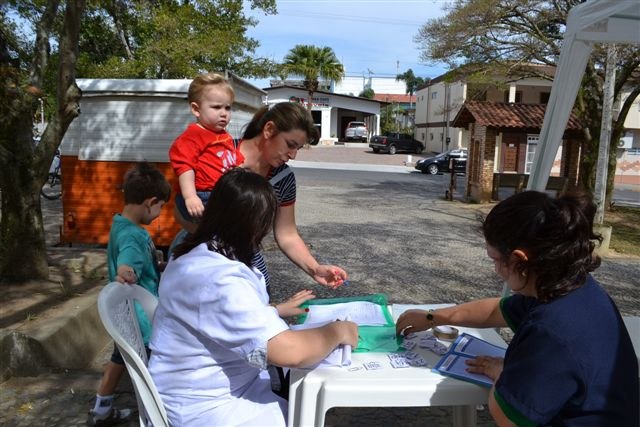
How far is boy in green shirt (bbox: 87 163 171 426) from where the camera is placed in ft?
8.77

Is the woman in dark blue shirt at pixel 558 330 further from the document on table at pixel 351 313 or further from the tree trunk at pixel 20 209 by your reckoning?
the tree trunk at pixel 20 209

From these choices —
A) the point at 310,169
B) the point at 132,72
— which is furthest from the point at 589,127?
the point at 310,169

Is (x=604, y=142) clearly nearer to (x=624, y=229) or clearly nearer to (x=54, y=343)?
(x=624, y=229)

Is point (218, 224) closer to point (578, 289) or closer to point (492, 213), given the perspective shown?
point (492, 213)

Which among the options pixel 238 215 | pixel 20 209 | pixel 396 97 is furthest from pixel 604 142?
pixel 396 97

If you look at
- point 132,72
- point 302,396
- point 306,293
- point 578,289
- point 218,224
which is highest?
point 132,72

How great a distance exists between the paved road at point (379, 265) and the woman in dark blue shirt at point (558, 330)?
179 centimetres

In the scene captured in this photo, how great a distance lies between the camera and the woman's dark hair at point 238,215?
1.61 m

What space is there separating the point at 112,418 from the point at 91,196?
3.94 m

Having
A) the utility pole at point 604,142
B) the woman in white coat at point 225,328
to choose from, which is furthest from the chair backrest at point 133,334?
the utility pole at point 604,142

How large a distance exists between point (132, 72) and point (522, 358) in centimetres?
1197

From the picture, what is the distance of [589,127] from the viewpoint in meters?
13.2

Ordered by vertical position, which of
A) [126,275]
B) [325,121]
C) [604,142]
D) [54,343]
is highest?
[325,121]

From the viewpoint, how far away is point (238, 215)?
1622mm
